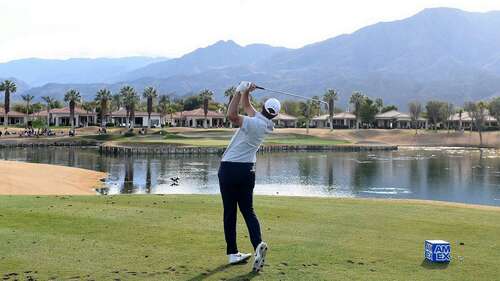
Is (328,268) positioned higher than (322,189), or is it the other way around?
(328,268)

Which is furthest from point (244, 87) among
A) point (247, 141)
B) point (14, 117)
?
point (14, 117)

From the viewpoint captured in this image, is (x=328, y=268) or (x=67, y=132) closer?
(x=328, y=268)

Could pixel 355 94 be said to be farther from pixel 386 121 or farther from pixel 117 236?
pixel 117 236

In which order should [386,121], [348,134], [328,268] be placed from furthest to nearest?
[386,121] < [348,134] < [328,268]

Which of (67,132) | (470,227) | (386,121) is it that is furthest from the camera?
(386,121)

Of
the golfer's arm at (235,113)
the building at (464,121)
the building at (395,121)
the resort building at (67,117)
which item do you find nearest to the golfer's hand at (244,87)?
the golfer's arm at (235,113)

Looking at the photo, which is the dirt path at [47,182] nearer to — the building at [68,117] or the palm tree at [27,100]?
the palm tree at [27,100]

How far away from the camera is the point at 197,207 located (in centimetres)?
1577

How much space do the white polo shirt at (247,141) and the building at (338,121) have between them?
525 feet

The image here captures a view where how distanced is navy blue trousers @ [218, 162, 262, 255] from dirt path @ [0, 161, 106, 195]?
22.9m

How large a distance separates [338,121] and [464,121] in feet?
116

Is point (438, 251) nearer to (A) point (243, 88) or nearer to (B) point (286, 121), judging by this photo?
(A) point (243, 88)

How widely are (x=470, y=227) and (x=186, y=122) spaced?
152 m

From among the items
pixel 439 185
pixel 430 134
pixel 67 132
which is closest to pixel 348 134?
pixel 430 134
